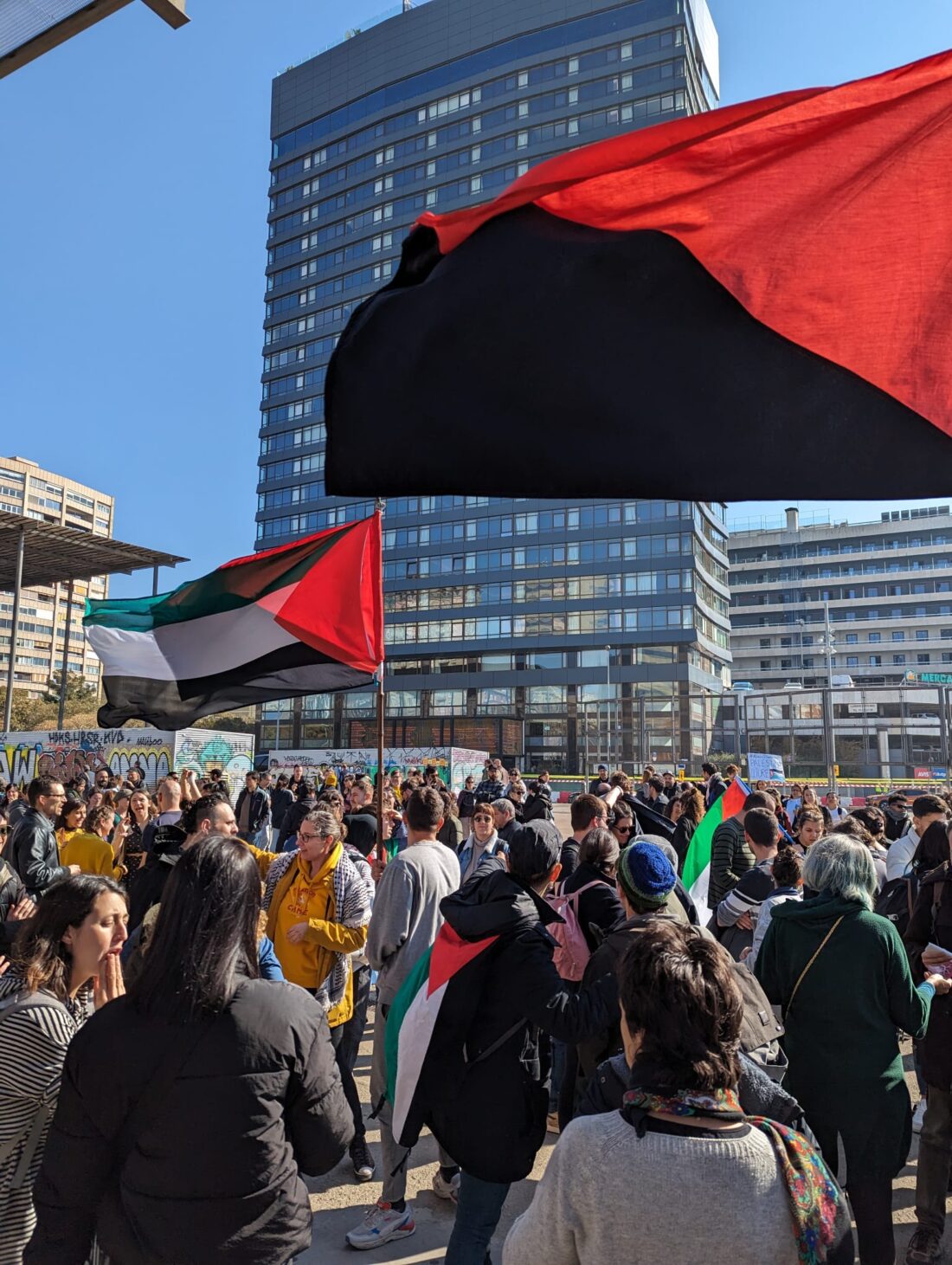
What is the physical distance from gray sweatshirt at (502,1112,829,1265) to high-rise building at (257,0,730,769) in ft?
218

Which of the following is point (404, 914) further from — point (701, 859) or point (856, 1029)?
point (701, 859)

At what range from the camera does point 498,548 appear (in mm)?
79875

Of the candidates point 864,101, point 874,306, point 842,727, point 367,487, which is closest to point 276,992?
point 367,487

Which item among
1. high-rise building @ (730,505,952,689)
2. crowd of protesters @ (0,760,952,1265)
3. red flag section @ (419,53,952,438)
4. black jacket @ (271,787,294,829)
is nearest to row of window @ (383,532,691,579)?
high-rise building @ (730,505,952,689)

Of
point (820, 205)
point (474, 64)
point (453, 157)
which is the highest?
point (474, 64)

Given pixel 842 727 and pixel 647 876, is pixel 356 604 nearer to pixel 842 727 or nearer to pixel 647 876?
pixel 647 876

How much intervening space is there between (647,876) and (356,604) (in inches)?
146

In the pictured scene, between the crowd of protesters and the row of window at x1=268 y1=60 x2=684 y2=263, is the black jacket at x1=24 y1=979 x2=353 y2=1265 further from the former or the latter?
the row of window at x1=268 y1=60 x2=684 y2=263

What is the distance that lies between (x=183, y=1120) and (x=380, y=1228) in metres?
2.79

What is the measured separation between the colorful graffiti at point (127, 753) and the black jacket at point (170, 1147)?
2576 cm

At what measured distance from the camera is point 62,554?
43438 millimetres

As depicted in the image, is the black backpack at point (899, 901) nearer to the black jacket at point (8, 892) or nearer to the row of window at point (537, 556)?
the black jacket at point (8, 892)

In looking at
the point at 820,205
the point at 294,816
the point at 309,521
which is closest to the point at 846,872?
the point at 820,205

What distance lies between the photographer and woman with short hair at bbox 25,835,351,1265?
217 centimetres
